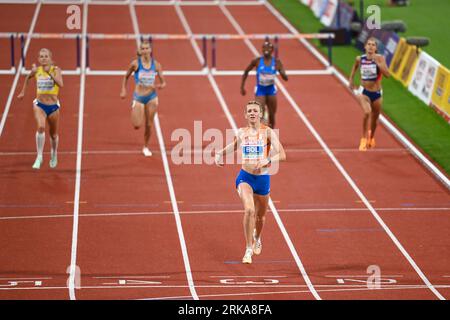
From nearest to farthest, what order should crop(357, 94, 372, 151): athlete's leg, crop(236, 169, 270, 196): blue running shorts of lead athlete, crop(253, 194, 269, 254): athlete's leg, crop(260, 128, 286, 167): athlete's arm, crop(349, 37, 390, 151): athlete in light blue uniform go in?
crop(260, 128, 286, 167): athlete's arm < crop(236, 169, 270, 196): blue running shorts of lead athlete < crop(253, 194, 269, 254): athlete's leg < crop(349, 37, 390, 151): athlete in light blue uniform < crop(357, 94, 372, 151): athlete's leg

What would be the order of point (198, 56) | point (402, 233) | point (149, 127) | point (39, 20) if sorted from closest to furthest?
point (402, 233) → point (149, 127) → point (198, 56) → point (39, 20)

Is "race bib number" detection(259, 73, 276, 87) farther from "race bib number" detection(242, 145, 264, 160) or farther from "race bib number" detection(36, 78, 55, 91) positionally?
"race bib number" detection(242, 145, 264, 160)

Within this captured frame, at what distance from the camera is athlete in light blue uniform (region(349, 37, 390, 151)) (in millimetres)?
19734

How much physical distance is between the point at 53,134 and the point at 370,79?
5.69 metres

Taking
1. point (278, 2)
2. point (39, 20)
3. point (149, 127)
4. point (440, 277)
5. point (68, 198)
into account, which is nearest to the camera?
point (440, 277)

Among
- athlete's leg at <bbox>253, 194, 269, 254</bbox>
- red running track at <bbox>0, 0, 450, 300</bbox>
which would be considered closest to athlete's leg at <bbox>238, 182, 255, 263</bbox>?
athlete's leg at <bbox>253, 194, 269, 254</bbox>

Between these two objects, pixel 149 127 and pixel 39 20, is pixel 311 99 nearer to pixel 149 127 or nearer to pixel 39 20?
pixel 149 127

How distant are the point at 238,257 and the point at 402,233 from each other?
2.68 metres

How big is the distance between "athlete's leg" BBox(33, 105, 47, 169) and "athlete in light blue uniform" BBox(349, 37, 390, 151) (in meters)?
5.40

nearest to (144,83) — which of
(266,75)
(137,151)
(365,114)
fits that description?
(137,151)

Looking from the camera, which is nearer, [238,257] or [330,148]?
[238,257]

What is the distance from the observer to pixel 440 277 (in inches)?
570

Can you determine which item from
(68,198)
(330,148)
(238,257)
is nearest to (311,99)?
(330,148)

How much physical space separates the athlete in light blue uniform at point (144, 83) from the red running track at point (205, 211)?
0.84 m
